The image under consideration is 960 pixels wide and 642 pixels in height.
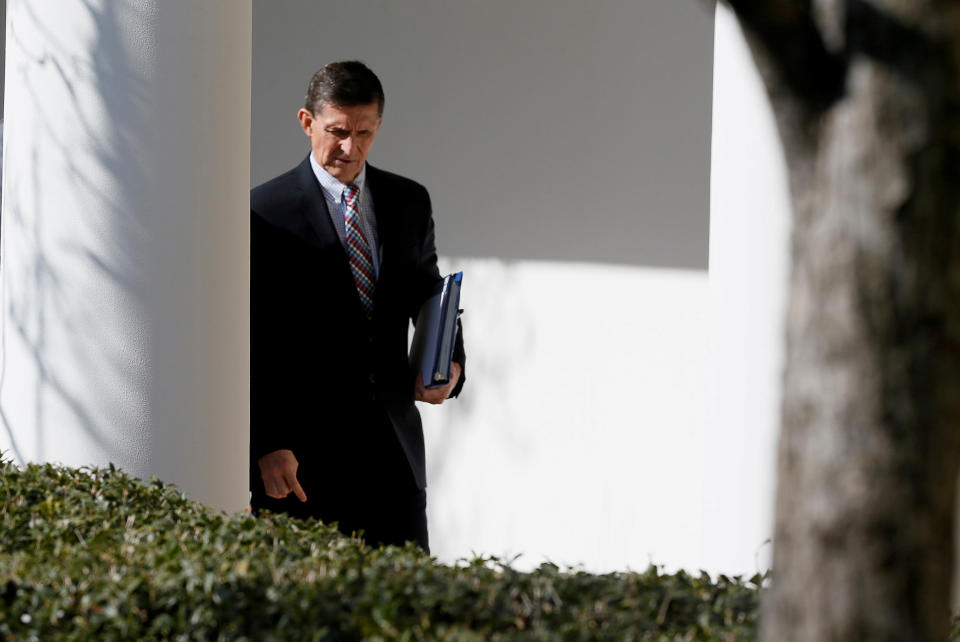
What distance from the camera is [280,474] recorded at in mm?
4547

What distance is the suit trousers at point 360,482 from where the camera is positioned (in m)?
4.74

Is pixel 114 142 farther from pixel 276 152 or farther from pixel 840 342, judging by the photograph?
pixel 276 152

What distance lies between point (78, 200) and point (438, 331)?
1.39 metres

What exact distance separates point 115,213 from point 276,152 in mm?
4098

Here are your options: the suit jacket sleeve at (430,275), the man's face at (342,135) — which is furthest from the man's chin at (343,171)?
the suit jacket sleeve at (430,275)

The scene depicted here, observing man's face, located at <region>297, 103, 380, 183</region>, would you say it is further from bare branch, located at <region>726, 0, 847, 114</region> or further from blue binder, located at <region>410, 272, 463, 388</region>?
bare branch, located at <region>726, 0, 847, 114</region>

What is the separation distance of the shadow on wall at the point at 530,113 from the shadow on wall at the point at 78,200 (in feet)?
11.6

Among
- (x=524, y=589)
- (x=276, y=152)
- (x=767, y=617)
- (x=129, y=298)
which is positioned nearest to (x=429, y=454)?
(x=276, y=152)

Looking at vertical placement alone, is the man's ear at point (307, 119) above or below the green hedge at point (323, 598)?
above

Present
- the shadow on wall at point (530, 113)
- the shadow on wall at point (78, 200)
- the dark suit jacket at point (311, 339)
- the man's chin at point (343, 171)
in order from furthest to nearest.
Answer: the shadow on wall at point (530, 113)
the man's chin at point (343, 171)
the dark suit jacket at point (311, 339)
the shadow on wall at point (78, 200)

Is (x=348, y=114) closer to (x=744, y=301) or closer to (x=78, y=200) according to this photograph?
(x=78, y=200)

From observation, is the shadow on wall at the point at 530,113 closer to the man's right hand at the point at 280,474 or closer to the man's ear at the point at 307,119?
the man's ear at the point at 307,119

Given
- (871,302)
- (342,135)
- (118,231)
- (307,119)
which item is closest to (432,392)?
(342,135)

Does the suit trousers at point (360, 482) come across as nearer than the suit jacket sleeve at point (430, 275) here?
Yes
